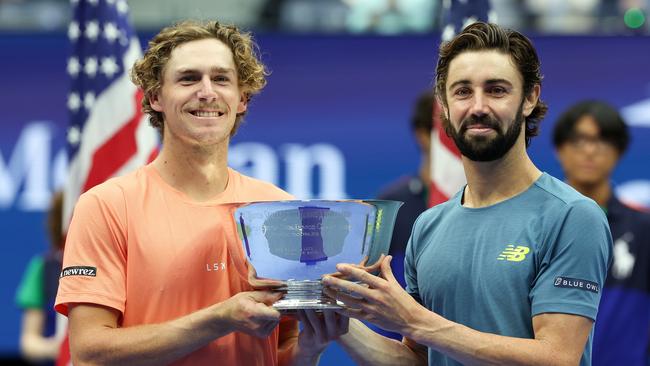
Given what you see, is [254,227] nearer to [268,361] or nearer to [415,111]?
[268,361]

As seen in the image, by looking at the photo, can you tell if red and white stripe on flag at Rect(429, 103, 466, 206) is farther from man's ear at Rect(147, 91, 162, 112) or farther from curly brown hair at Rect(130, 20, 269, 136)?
man's ear at Rect(147, 91, 162, 112)

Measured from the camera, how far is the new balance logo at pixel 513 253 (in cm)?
365

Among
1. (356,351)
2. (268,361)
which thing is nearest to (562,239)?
(356,351)

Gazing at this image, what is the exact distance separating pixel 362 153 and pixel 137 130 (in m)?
2.49

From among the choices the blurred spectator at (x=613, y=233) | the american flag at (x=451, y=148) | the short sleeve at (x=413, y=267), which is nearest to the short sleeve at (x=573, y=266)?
the short sleeve at (x=413, y=267)

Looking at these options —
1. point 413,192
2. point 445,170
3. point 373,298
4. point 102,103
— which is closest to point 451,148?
point 445,170

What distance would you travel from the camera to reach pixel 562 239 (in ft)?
11.8

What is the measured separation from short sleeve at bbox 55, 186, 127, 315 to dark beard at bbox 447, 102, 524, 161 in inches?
43.0

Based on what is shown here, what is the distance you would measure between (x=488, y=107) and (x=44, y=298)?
434 cm

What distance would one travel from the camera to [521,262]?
364 centimetres

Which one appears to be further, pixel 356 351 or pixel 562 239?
pixel 356 351

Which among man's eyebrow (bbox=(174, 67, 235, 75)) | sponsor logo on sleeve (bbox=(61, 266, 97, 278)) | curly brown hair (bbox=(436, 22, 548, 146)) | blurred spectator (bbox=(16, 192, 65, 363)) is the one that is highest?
curly brown hair (bbox=(436, 22, 548, 146))

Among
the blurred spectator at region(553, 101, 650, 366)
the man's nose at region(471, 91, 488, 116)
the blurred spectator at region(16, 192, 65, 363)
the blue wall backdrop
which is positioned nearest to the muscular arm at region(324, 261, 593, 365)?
the man's nose at region(471, 91, 488, 116)

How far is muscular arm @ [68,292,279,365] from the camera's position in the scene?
362cm
